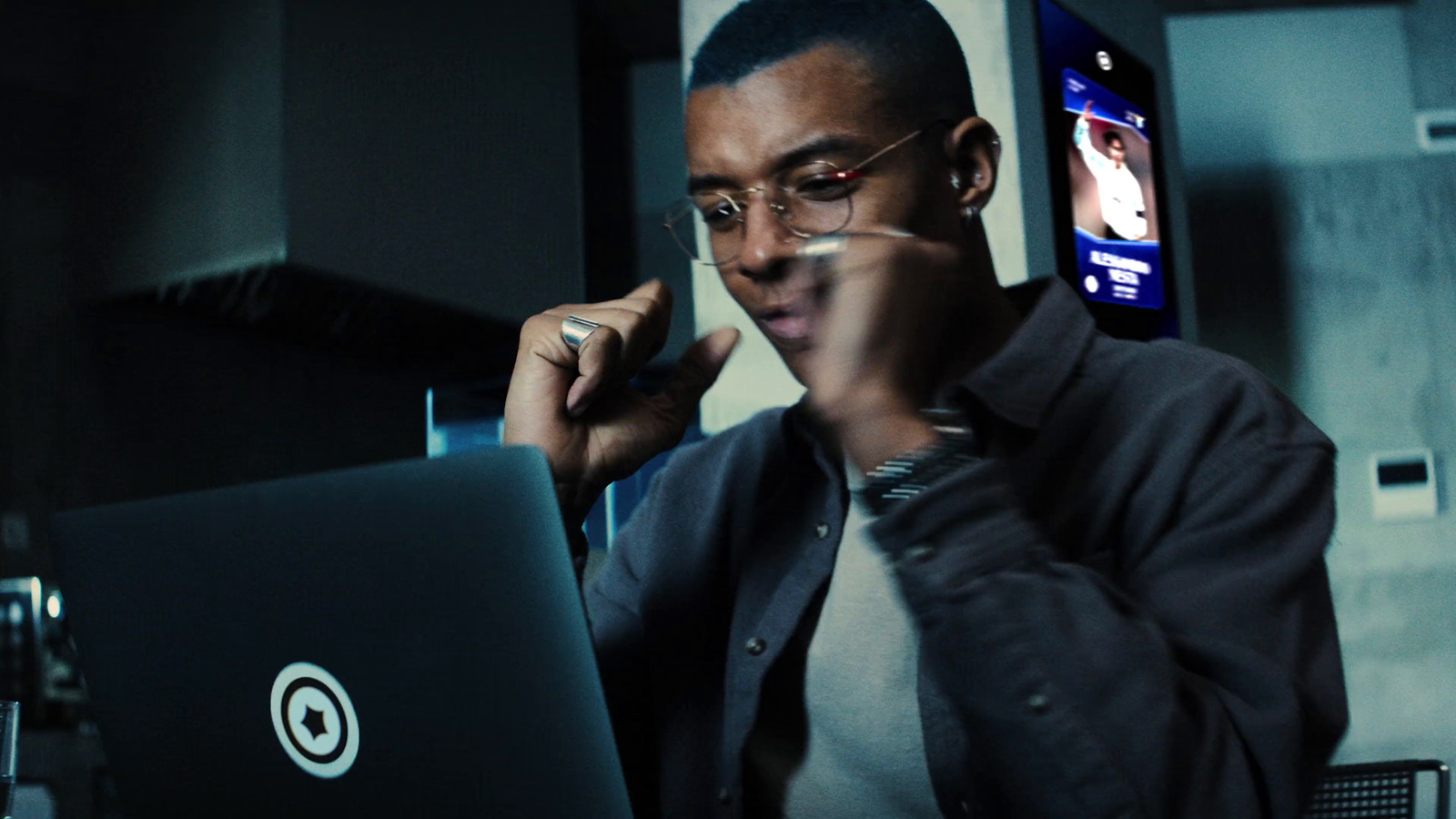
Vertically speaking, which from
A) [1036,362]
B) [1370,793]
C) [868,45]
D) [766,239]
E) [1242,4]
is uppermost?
[1242,4]

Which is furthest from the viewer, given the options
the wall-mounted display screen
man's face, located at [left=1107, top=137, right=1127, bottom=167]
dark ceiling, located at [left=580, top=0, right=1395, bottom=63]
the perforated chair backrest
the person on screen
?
dark ceiling, located at [left=580, top=0, right=1395, bottom=63]

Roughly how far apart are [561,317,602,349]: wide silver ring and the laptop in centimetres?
32

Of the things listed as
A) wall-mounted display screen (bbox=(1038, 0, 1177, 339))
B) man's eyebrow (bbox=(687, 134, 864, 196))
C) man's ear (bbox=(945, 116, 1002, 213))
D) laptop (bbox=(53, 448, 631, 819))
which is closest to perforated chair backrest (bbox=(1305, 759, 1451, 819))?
man's ear (bbox=(945, 116, 1002, 213))

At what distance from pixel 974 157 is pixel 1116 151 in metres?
1.74

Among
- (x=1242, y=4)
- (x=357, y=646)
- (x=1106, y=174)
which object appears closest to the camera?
(x=357, y=646)

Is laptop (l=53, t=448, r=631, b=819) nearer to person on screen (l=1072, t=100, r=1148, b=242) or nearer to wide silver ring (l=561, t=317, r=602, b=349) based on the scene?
wide silver ring (l=561, t=317, r=602, b=349)

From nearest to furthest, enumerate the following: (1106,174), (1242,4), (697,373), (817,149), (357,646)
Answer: (357,646) → (817,149) → (697,373) → (1106,174) → (1242,4)

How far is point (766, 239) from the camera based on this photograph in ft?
2.94

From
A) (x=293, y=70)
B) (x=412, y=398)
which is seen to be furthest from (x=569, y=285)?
(x=293, y=70)

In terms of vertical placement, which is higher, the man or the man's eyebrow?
the man's eyebrow

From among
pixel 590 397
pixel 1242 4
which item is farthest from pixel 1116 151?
pixel 590 397

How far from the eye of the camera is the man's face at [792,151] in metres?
0.90

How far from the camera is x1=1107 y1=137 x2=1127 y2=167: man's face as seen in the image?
8.31 feet

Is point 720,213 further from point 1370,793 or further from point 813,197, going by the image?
point 1370,793
